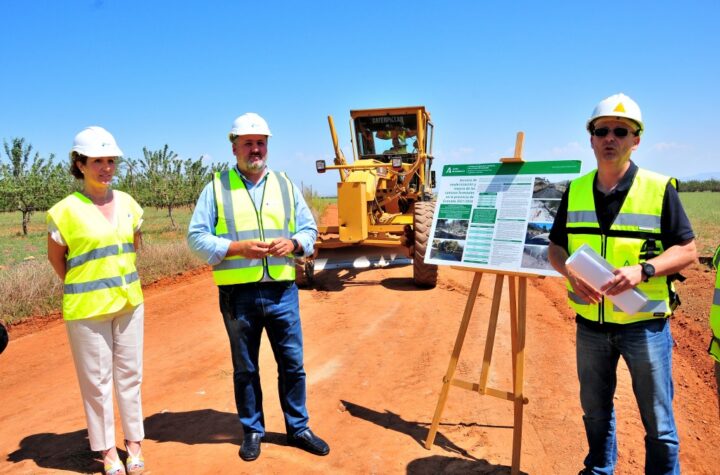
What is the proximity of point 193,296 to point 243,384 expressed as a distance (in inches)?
218

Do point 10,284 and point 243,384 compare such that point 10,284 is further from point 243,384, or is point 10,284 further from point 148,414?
point 243,384

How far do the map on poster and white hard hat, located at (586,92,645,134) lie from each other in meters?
0.70

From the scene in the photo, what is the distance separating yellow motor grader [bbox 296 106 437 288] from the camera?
851 cm

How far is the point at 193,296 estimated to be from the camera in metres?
8.53

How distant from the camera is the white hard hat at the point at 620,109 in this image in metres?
2.43

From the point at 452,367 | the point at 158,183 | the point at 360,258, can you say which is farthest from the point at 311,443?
the point at 158,183

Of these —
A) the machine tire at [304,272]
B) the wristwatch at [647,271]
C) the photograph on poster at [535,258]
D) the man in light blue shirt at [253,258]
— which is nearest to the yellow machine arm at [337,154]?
the machine tire at [304,272]

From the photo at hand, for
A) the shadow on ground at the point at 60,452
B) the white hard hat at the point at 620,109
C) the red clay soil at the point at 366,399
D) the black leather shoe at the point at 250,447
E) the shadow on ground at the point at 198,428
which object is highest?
the white hard hat at the point at 620,109

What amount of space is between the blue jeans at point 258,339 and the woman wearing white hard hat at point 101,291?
61 cm

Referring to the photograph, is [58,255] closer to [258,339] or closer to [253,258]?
[253,258]

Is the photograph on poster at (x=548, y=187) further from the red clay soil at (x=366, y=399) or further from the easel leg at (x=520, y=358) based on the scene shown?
the red clay soil at (x=366, y=399)

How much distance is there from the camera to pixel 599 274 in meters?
2.34

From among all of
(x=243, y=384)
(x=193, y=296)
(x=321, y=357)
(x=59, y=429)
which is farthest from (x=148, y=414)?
(x=193, y=296)

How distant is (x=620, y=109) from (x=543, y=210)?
0.95 metres
